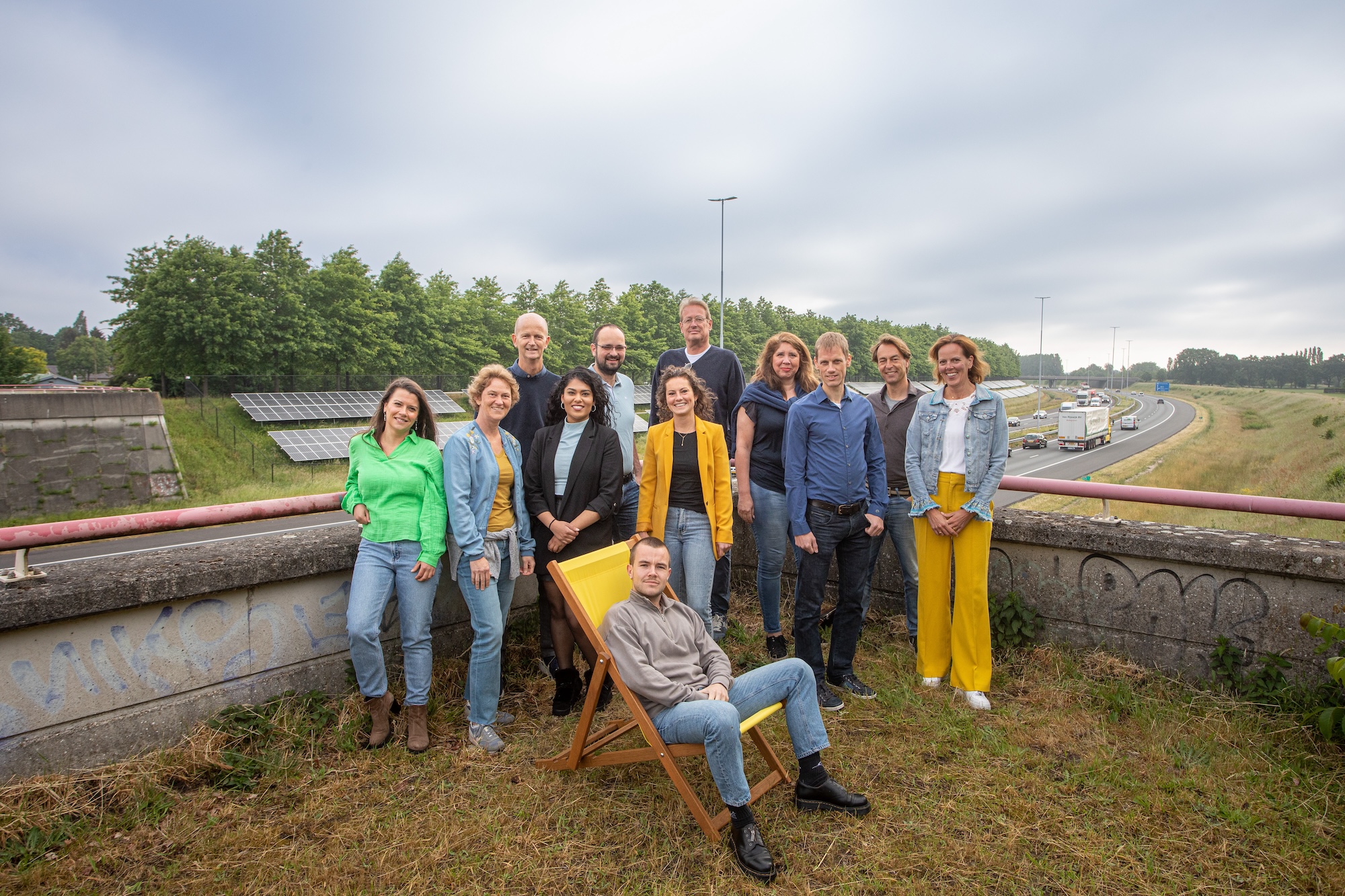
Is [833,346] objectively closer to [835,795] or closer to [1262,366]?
[835,795]

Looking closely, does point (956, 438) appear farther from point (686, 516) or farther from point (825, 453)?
point (686, 516)

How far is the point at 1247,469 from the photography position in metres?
27.2

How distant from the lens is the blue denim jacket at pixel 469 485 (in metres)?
3.46

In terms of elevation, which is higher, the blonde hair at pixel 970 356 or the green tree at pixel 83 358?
the green tree at pixel 83 358

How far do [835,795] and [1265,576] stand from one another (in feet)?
8.78

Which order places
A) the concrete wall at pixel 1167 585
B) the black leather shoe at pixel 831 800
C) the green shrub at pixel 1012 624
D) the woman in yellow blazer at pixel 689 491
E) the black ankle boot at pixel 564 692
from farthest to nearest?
the green shrub at pixel 1012 624
the woman in yellow blazer at pixel 689 491
the black ankle boot at pixel 564 692
the concrete wall at pixel 1167 585
the black leather shoe at pixel 831 800

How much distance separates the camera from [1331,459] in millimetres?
23484

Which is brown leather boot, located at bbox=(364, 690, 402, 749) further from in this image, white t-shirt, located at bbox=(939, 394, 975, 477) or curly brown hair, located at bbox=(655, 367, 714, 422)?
white t-shirt, located at bbox=(939, 394, 975, 477)

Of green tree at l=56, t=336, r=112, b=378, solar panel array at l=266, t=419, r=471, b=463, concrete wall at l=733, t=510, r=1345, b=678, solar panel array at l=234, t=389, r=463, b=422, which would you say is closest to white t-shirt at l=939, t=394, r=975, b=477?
concrete wall at l=733, t=510, r=1345, b=678

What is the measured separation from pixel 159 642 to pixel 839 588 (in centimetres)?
344

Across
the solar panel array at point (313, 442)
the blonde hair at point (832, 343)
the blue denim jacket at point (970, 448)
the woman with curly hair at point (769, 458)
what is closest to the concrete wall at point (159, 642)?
the woman with curly hair at point (769, 458)

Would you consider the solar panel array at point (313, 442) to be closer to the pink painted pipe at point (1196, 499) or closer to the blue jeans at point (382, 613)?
the blue jeans at point (382, 613)

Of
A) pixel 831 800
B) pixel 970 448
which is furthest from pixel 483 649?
pixel 970 448

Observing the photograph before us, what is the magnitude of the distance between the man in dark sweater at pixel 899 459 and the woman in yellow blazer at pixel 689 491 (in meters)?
1.13
